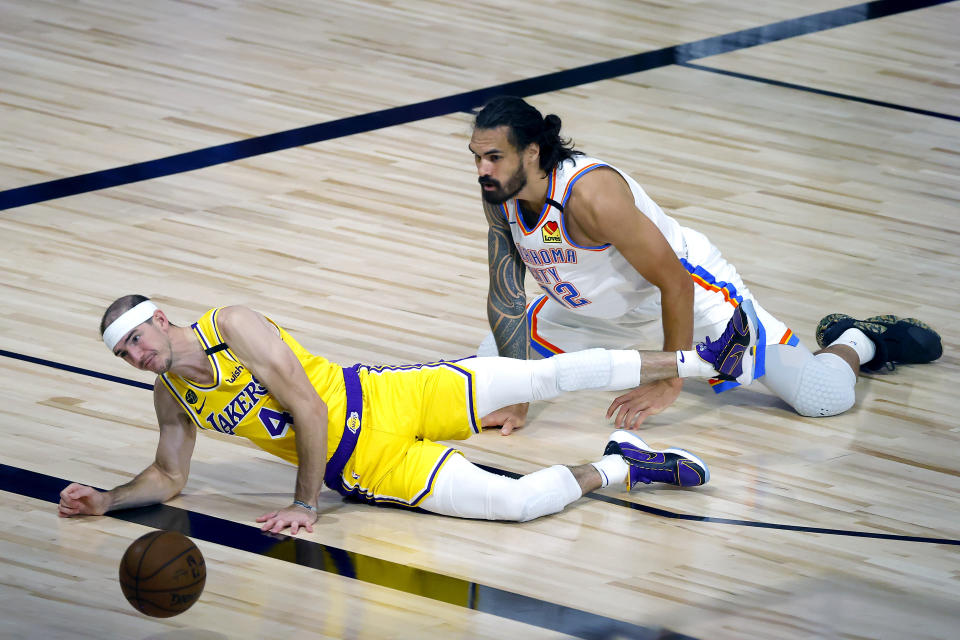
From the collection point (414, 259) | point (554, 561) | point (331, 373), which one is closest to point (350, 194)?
point (414, 259)

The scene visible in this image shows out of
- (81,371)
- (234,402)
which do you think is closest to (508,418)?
(234,402)

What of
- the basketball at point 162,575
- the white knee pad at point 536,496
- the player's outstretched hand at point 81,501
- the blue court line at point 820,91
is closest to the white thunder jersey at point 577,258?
the white knee pad at point 536,496

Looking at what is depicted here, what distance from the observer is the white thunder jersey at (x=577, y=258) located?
14.6ft

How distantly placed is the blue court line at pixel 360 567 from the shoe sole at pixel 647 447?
0.86m

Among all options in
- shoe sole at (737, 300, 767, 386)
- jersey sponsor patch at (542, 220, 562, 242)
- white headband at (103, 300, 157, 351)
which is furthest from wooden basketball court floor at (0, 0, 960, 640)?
jersey sponsor patch at (542, 220, 562, 242)

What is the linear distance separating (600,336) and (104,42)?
4.86m

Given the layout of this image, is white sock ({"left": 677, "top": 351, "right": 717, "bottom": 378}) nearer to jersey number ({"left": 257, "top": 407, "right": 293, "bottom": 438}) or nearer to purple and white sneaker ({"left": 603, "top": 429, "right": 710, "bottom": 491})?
purple and white sneaker ({"left": 603, "top": 429, "right": 710, "bottom": 491})

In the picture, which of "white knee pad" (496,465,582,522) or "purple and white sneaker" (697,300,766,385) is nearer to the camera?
"white knee pad" (496,465,582,522)

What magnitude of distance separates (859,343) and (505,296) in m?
1.35

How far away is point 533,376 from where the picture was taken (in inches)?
158

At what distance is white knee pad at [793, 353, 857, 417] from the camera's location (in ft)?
15.4

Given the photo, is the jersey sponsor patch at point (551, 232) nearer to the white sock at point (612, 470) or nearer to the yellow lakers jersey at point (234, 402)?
the white sock at point (612, 470)

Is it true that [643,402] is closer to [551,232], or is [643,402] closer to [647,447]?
[647,447]

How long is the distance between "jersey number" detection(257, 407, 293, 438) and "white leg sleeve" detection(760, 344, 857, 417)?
1.80 meters
